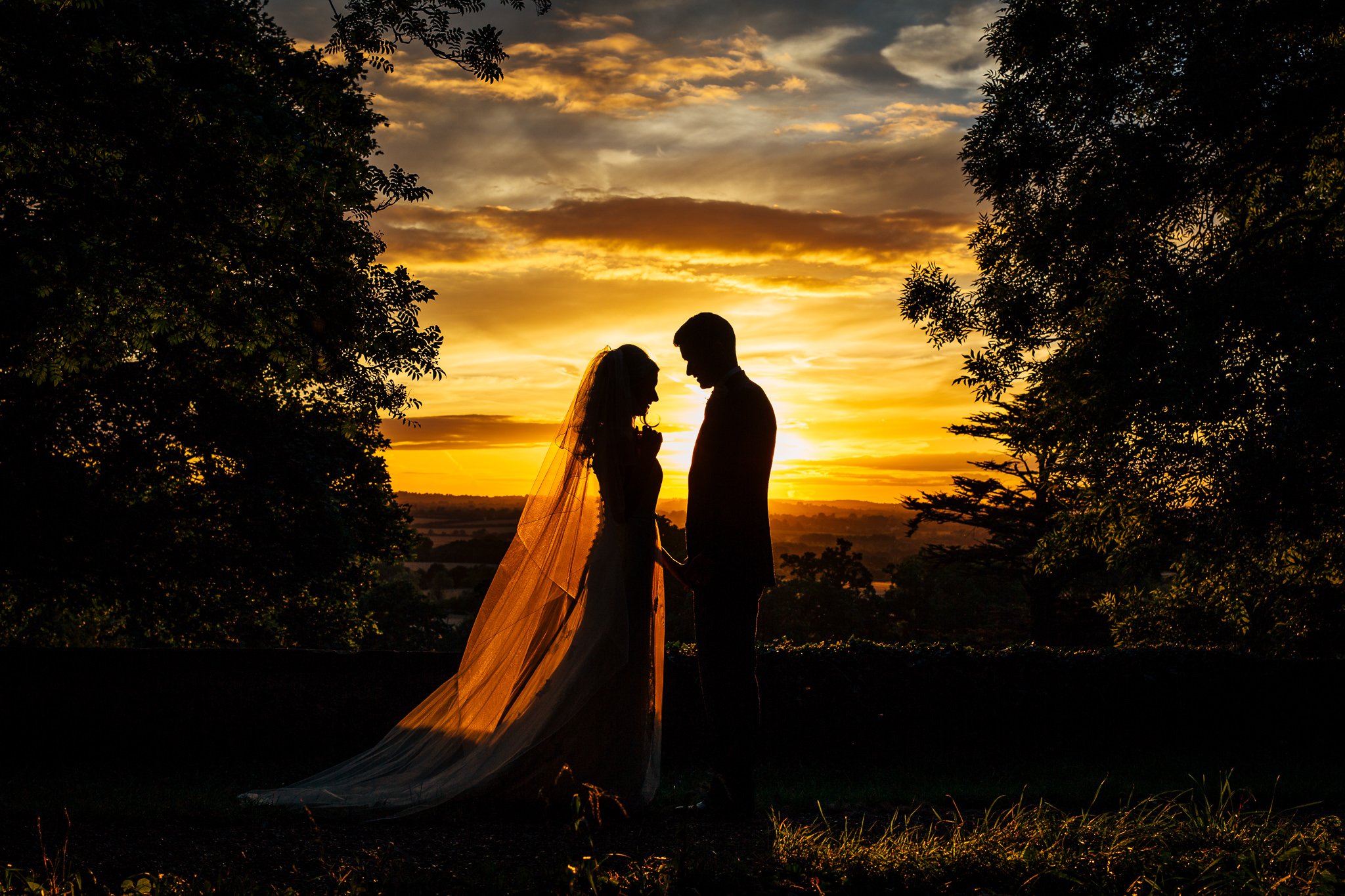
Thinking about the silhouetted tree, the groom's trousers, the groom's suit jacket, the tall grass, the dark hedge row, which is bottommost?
the silhouetted tree

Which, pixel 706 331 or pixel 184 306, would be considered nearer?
pixel 706 331

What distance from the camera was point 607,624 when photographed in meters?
5.11

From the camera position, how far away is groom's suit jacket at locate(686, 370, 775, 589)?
4.91 metres

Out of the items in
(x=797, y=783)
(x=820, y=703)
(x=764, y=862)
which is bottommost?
(x=797, y=783)

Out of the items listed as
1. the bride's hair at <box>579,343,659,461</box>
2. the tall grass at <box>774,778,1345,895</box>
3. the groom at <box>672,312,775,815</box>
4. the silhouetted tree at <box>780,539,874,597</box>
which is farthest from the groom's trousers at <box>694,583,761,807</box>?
the silhouetted tree at <box>780,539,874,597</box>

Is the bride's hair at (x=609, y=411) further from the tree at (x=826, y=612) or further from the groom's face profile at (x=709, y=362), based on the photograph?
the tree at (x=826, y=612)

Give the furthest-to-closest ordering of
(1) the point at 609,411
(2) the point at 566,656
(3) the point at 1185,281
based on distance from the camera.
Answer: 1. (3) the point at 1185,281
2. (1) the point at 609,411
3. (2) the point at 566,656

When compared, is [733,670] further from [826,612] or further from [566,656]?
[826,612]

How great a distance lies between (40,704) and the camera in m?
7.50

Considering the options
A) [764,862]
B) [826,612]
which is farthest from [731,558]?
[826,612]

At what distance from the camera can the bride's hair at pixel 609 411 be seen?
5.38 m

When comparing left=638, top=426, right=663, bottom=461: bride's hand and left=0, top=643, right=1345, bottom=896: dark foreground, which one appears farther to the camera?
left=638, top=426, right=663, bottom=461: bride's hand

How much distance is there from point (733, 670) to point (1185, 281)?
28.4ft

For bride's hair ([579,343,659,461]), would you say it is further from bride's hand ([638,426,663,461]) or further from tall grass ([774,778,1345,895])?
tall grass ([774,778,1345,895])
